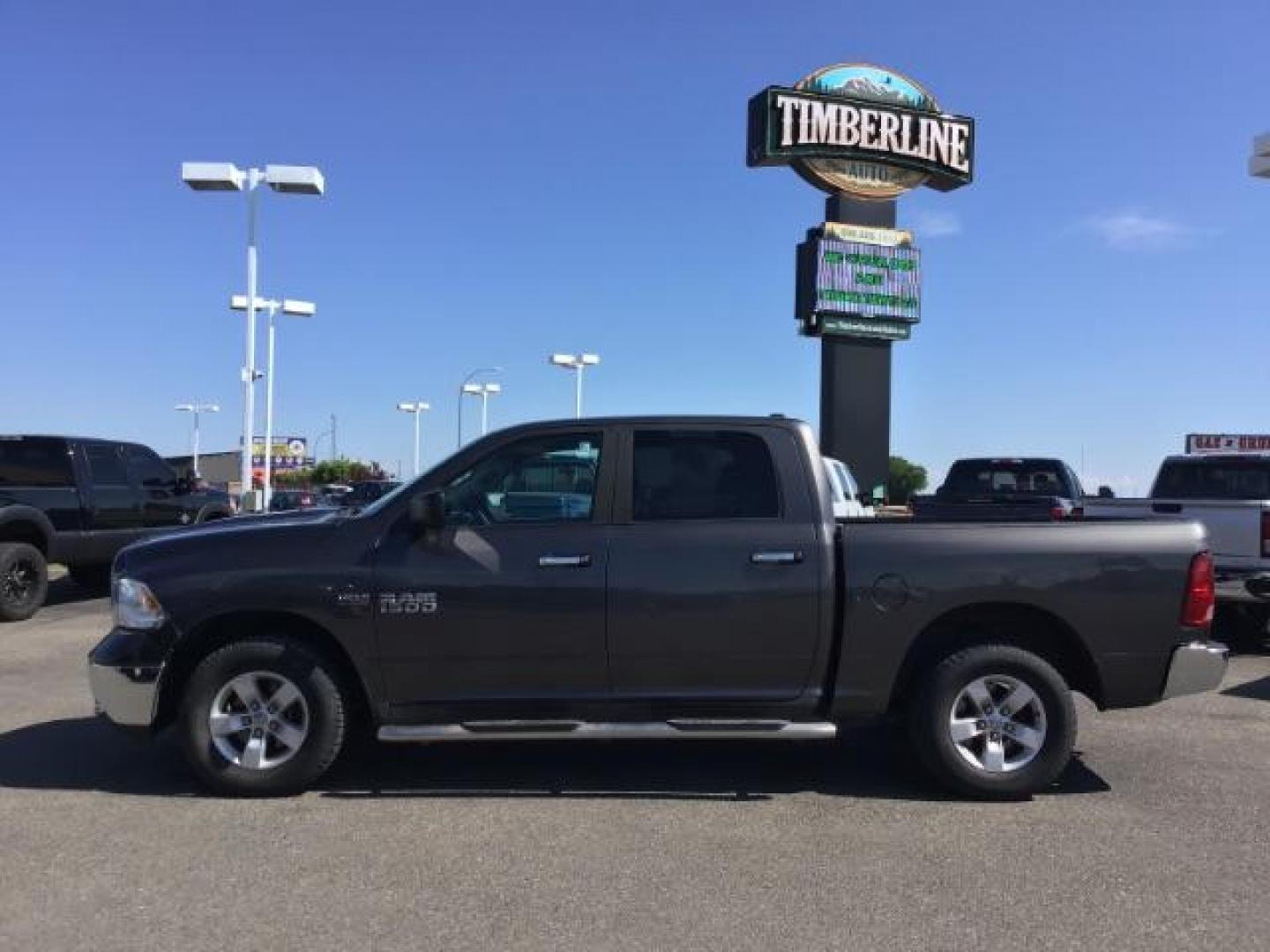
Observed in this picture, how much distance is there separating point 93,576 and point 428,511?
11.5m

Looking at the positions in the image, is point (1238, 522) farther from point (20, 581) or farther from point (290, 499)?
point (290, 499)

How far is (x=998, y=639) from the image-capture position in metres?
5.76

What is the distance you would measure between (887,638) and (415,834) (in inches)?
95.5

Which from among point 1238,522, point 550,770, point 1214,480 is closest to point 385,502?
point 550,770

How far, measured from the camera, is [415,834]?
502 centimetres

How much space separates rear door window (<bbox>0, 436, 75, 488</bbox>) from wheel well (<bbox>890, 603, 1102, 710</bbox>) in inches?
426

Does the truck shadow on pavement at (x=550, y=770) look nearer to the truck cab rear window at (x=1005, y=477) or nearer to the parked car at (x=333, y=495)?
the truck cab rear window at (x=1005, y=477)

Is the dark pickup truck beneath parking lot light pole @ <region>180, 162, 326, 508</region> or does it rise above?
beneath

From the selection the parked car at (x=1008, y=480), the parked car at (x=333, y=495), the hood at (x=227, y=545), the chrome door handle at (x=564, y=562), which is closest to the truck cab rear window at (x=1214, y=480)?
the parked car at (x=1008, y=480)

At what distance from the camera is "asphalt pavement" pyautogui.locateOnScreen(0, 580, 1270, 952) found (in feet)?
13.2

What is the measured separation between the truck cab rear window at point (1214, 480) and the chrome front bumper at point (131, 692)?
31.5 ft

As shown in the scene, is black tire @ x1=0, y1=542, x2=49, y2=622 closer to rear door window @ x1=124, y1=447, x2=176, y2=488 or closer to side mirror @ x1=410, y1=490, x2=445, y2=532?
rear door window @ x1=124, y1=447, x2=176, y2=488

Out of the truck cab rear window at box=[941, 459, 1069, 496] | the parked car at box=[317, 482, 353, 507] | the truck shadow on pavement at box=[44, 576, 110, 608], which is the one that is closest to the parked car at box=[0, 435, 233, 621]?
the truck shadow on pavement at box=[44, 576, 110, 608]

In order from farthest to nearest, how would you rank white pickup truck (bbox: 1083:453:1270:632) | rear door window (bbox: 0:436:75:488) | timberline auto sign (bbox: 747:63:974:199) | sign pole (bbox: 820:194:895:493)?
sign pole (bbox: 820:194:895:493)
timberline auto sign (bbox: 747:63:974:199)
rear door window (bbox: 0:436:75:488)
white pickup truck (bbox: 1083:453:1270:632)
